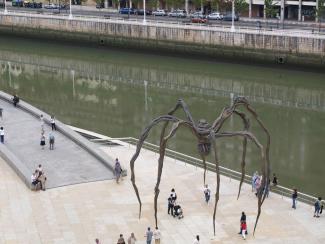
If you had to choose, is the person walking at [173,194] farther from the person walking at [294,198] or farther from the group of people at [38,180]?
the group of people at [38,180]

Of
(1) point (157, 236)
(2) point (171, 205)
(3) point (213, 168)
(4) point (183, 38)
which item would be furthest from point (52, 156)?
(4) point (183, 38)

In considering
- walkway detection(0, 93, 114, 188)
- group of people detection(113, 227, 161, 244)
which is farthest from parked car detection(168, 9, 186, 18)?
group of people detection(113, 227, 161, 244)

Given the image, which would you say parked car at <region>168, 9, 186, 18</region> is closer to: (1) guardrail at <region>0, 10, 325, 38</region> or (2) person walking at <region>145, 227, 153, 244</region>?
(1) guardrail at <region>0, 10, 325, 38</region>

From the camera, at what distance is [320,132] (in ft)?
129

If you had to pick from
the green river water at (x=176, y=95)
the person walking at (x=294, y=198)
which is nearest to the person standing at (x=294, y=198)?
the person walking at (x=294, y=198)

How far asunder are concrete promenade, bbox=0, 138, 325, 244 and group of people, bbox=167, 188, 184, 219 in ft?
0.74

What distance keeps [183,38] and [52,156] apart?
38147 millimetres

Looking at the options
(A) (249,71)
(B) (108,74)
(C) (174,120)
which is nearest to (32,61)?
(B) (108,74)

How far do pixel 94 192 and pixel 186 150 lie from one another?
10.1 metres

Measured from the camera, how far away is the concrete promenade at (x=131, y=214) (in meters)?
22.3

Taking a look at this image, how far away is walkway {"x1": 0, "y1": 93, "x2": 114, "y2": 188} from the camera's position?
27203 mm

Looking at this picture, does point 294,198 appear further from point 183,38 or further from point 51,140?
point 183,38

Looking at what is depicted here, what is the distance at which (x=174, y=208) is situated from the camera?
928 inches

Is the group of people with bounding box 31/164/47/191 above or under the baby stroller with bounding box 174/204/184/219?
above
